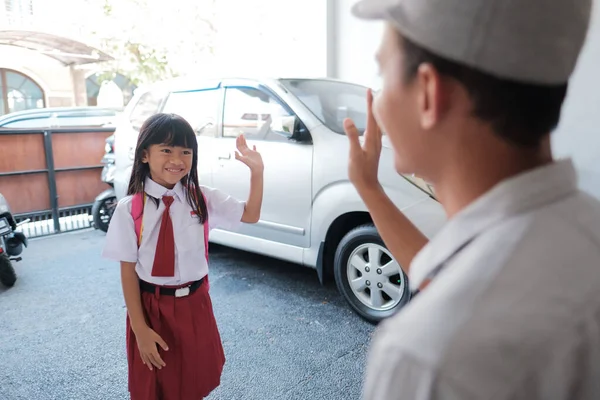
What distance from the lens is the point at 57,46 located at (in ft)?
25.8

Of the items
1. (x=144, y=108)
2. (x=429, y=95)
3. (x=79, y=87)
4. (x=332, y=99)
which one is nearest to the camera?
(x=429, y=95)

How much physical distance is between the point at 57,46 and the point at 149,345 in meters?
7.83

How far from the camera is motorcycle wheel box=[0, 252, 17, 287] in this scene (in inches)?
156

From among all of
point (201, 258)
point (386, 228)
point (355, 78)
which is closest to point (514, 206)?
point (386, 228)

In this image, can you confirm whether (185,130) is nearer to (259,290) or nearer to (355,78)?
(259,290)

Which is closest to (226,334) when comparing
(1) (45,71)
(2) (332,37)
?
(2) (332,37)

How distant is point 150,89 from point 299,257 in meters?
2.46

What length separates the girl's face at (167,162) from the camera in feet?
5.52

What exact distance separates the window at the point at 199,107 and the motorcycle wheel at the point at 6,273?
1.88m

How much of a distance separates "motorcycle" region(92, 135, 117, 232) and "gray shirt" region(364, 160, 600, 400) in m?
5.58

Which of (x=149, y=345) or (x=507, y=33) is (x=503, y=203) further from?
(x=149, y=345)

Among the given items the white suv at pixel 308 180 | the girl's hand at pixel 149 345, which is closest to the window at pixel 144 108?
the white suv at pixel 308 180

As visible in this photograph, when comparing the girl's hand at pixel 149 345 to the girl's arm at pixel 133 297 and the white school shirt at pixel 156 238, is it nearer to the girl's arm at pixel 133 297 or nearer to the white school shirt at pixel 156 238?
the girl's arm at pixel 133 297

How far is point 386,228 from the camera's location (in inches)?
39.7
